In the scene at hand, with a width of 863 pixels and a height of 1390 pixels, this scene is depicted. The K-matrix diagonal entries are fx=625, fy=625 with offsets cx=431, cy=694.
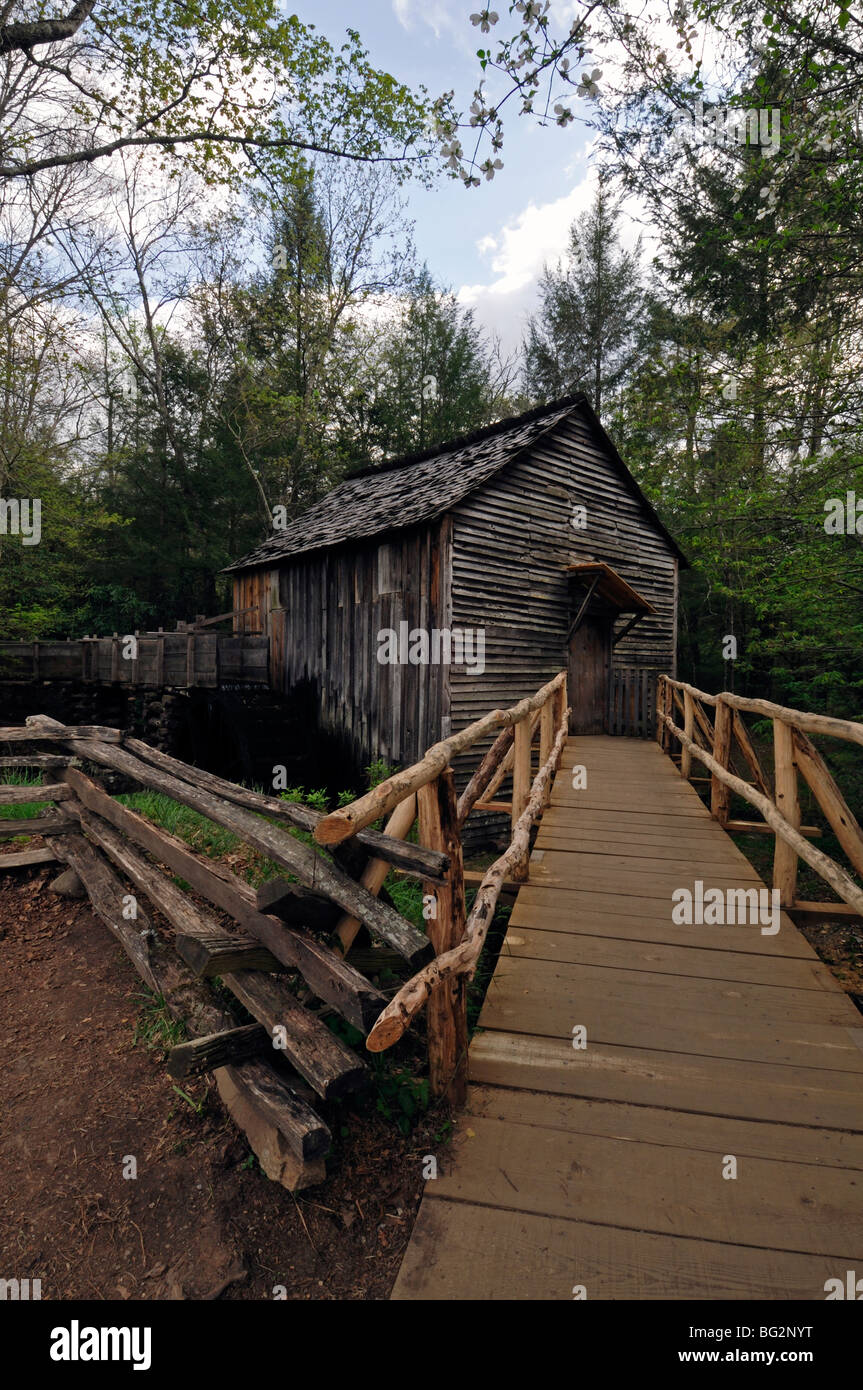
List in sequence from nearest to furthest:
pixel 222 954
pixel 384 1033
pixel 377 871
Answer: pixel 384 1033
pixel 377 871
pixel 222 954

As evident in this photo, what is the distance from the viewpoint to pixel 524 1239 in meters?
1.82

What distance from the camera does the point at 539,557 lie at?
1230cm

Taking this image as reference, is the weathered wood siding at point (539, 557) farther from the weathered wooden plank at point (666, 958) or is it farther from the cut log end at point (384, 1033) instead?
the cut log end at point (384, 1033)

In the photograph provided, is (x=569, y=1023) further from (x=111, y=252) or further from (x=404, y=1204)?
(x=111, y=252)

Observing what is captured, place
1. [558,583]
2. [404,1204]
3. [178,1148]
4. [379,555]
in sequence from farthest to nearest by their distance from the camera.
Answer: [558,583]
[379,555]
[178,1148]
[404,1204]

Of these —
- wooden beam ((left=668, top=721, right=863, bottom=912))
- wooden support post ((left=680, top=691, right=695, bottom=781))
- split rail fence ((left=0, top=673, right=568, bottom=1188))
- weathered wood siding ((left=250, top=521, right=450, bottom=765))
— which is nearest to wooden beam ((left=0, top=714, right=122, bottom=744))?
split rail fence ((left=0, top=673, right=568, bottom=1188))

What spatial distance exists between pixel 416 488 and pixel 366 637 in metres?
3.34

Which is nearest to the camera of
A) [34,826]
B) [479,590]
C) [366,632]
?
[34,826]

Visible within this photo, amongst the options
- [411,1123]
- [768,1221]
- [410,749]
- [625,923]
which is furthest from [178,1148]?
[410,749]

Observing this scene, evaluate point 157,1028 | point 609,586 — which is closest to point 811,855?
point 157,1028

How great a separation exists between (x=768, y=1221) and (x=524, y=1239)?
0.73m

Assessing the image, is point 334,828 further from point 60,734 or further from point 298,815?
point 60,734

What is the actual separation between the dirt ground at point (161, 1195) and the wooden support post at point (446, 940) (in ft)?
0.60

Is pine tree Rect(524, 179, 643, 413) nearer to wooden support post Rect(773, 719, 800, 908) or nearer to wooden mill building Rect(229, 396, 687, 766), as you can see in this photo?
wooden mill building Rect(229, 396, 687, 766)
